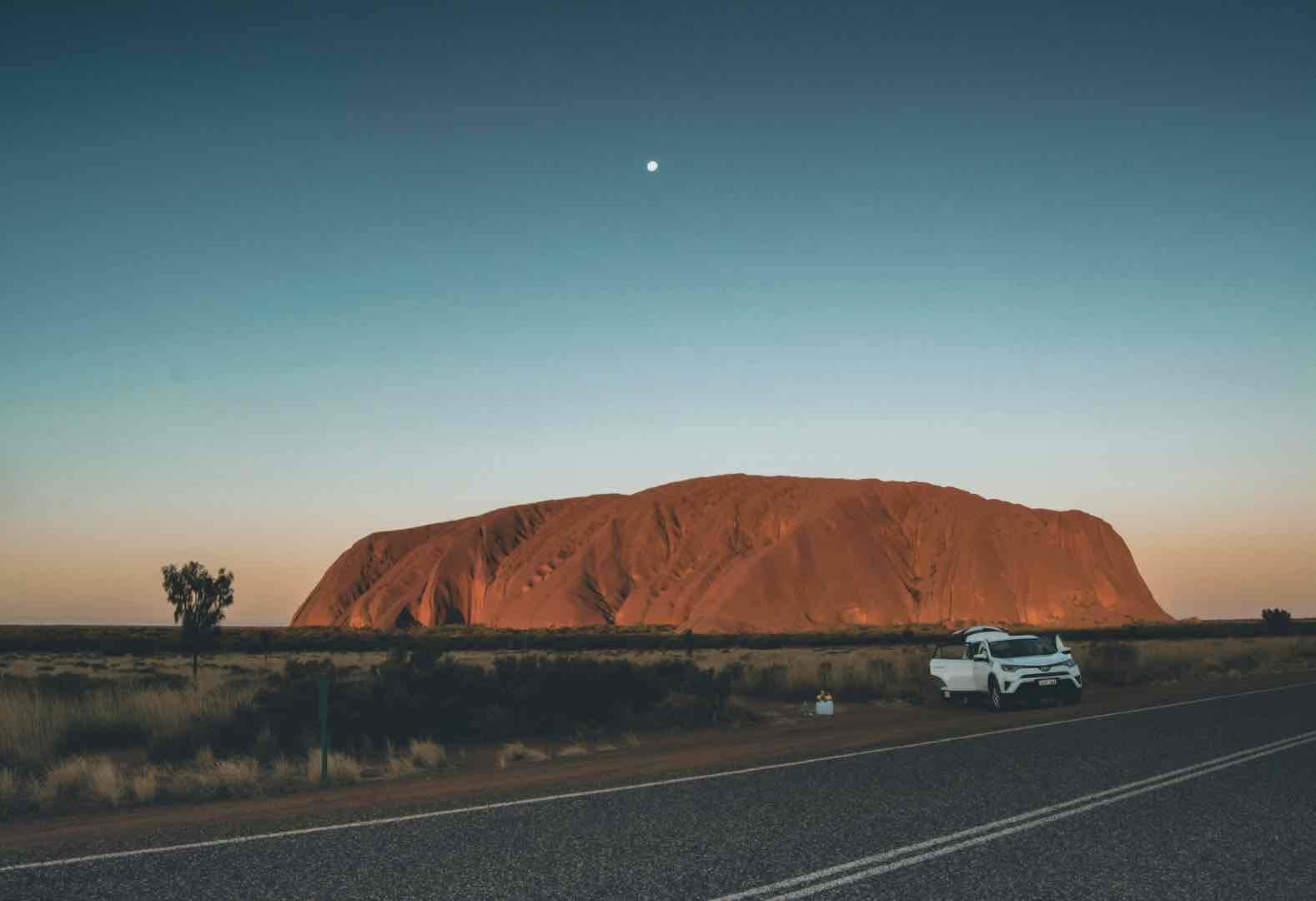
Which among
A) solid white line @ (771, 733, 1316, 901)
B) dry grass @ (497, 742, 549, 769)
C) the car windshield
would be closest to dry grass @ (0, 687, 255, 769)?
dry grass @ (497, 742, 549, 769)

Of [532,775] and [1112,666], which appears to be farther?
[1112,666]

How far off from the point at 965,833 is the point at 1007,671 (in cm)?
1431

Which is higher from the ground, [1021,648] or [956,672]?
[1021,648]

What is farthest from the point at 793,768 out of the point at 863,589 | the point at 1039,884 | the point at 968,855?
the point at 863,589

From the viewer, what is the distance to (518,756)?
16750 millimetres

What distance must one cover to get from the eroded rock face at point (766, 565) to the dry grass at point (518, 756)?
80.1m

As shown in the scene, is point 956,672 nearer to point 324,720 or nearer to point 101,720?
point 324,720

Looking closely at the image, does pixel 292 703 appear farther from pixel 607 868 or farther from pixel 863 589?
pixel 863 589

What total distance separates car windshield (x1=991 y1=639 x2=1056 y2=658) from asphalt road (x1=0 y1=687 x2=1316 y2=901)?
10412mm

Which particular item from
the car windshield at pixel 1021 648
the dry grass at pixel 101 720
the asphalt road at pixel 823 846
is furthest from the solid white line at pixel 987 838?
the dry grass at pixel 101 720

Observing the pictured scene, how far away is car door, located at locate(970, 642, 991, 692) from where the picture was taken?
2334 centimetres

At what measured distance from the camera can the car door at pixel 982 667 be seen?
2334cm

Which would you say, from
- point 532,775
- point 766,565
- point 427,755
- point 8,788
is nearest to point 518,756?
point 427,755

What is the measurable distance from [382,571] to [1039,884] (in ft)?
439
